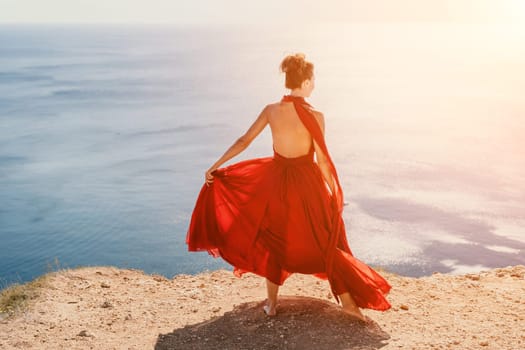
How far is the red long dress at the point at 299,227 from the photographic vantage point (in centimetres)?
556

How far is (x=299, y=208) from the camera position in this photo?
559 cm

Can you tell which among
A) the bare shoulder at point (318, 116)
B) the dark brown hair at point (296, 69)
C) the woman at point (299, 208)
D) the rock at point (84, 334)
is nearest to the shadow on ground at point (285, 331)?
the woman at point (299, 208)

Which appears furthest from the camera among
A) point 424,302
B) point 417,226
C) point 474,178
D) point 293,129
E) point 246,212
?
point 474,178

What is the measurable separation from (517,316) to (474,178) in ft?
145

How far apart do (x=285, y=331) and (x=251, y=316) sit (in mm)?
580

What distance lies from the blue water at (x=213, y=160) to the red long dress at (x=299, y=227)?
5228 mm

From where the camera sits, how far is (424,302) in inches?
271

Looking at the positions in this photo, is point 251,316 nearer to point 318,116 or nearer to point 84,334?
point 84,334

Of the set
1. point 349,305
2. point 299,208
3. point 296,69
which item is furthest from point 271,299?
point 296,69

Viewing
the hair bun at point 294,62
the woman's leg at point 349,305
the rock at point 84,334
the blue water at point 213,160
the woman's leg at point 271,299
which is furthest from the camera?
the blue water at point 213,160

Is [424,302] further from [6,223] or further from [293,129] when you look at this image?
[6,223]

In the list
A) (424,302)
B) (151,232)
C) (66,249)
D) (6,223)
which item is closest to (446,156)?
(151,232)

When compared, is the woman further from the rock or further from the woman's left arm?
the rock

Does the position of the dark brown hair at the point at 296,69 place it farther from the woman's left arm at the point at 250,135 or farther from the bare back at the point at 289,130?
the woman's left arm at the point at 250,135
